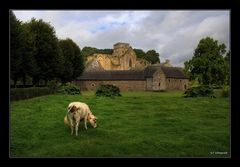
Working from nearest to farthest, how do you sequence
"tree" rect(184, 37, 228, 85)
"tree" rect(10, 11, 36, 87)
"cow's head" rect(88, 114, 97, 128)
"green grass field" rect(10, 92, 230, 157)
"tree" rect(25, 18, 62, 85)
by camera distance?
"green grass field" rect(10, 92, 230, 157), "tree" rect(184, 37, 228, 85), "cow's head" rect(88, 114, 97, 128), "tree" rect(10, 11, 36, 87), "tree" rect(25, 18, 62, 85)

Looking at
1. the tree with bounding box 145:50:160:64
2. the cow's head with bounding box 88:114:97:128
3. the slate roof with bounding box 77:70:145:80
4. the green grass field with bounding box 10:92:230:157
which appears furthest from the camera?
the slate roof with bounding box 77:70:145:80

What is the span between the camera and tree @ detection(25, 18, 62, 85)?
14.7 m

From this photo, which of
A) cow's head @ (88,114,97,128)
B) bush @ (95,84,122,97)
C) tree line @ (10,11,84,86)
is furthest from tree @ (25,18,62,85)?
cow's head @ (88,114,97,128)

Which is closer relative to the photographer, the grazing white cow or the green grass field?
the green grass field

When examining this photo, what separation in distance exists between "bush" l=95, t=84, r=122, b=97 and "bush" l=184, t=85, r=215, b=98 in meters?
2.59

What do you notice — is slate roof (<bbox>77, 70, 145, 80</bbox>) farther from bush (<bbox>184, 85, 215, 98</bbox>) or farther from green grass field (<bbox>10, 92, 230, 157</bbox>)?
bush (<bbox>184, 85, 215, 98</bbox>)

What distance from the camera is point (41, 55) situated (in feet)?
54.3

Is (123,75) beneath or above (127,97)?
above

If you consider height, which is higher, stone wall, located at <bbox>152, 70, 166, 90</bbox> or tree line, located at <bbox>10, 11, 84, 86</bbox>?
tree line, located at <bbox>10, 11, 84, 86</bbox>

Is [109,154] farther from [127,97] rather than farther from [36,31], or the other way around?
[36,31]

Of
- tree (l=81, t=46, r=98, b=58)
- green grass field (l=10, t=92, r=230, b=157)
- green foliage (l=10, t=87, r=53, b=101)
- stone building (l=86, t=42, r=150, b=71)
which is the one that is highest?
tree (l=81, t=46, r=98, b=58)

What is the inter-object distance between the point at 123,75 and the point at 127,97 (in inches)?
32.5
